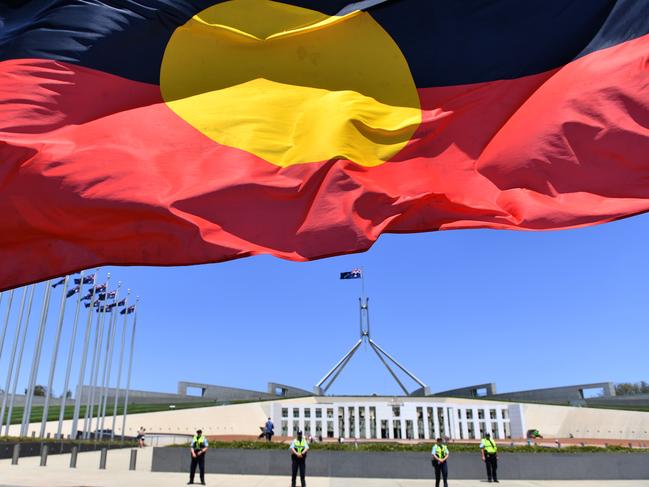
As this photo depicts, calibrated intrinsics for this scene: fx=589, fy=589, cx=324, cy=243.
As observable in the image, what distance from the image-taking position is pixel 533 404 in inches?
1766

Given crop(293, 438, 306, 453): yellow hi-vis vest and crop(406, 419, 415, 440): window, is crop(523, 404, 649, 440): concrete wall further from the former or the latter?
crop(293, 438, 306, 453): yellow hi-vis vest

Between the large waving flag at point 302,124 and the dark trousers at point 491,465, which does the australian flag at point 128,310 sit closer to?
the dark trousers at point 491,465

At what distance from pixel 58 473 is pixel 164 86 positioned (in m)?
13.6

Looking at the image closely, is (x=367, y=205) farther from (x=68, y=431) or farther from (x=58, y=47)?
(x=68, y=431)

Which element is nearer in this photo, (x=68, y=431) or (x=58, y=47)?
(x=58, y=47)

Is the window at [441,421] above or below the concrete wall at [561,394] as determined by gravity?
below

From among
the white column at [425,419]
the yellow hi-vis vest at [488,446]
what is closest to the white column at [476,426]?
the white column at [425,419]

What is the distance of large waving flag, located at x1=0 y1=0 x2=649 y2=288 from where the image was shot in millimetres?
5402

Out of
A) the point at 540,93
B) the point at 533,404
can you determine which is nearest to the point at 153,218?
the point at 540,93

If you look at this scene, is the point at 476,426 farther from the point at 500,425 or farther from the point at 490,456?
the point at 490,456

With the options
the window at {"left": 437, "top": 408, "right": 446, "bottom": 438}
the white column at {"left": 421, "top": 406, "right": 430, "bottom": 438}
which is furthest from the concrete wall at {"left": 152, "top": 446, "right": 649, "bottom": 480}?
the window at {"left": 437, "top": 408, "right": 446, "bottom": 438}

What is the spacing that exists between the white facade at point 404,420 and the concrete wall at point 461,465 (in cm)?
1833

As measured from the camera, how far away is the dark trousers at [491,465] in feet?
49.4

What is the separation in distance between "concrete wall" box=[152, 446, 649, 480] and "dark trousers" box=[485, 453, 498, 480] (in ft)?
4.43
